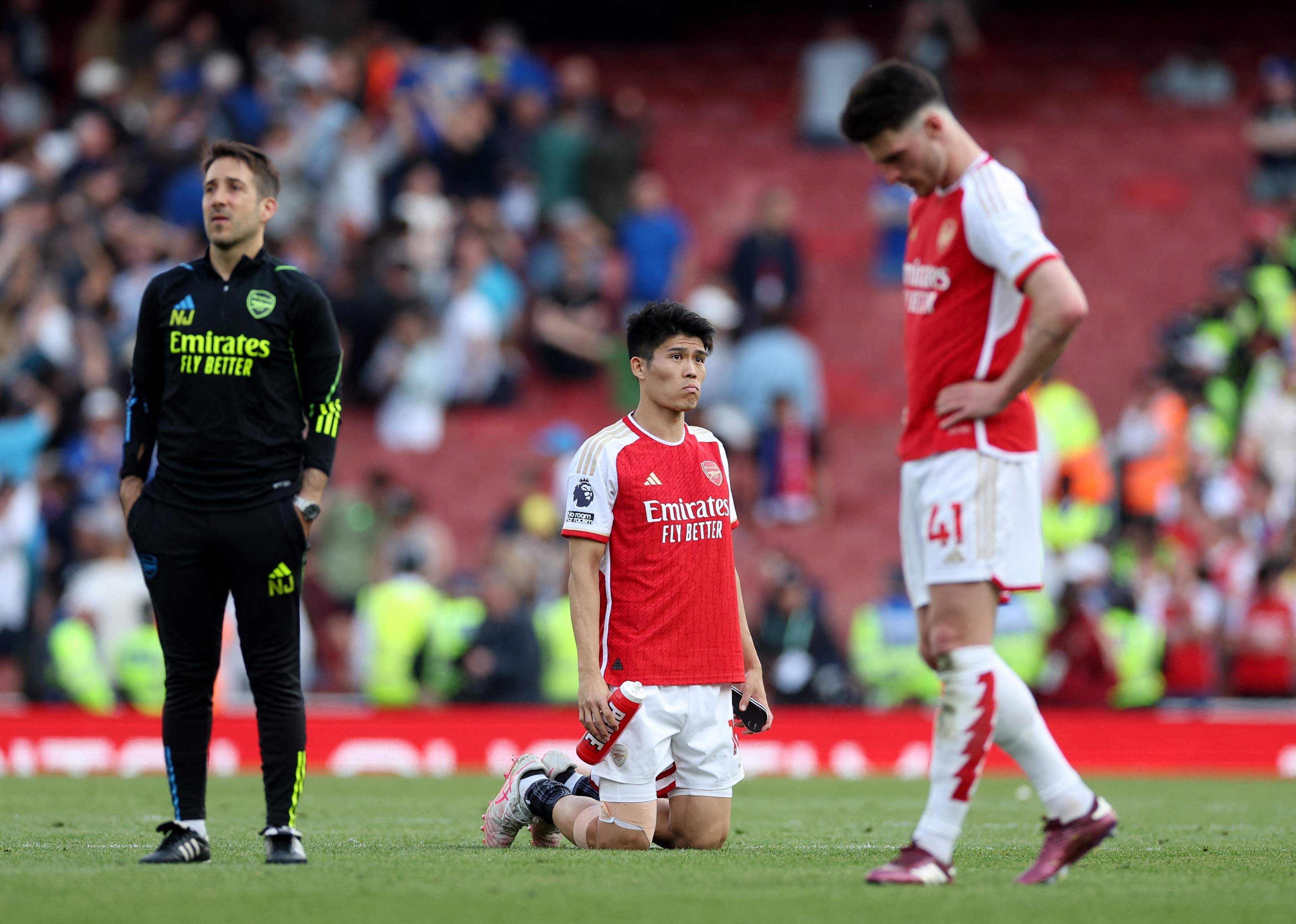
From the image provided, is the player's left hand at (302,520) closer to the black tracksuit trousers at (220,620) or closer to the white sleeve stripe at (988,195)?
the black tracksuit trousers at (220,620)

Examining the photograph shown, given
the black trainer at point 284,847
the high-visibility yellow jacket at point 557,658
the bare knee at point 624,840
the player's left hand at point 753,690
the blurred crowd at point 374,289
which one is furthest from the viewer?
the blurred crowd at point 374,289

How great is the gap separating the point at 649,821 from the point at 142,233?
1289cm

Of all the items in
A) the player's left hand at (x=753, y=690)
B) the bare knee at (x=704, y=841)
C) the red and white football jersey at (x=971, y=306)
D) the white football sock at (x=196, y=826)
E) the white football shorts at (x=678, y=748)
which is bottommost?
the bare knee at (x=704, y=841)

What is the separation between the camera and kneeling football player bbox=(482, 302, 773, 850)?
6770 millimetres

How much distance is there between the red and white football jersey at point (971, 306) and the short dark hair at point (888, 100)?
0.27 m

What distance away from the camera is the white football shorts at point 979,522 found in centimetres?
539

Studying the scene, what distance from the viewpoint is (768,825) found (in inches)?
333

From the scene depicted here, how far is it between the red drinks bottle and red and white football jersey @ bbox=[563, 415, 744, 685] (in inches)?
5.2

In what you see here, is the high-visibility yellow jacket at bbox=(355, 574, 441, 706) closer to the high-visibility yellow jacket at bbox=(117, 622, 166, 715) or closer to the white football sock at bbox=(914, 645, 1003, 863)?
the high-visibility yellow jacket at bbox=(117, 622, 166, 715)

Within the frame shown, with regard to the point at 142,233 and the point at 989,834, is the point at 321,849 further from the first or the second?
the point at 142,233

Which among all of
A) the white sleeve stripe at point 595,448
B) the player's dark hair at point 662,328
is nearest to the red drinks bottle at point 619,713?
the white sleeve stripe at point 595,448

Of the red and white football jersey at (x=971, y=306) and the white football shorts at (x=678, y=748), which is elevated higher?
the red and white football jersey at (x=971, y=306)

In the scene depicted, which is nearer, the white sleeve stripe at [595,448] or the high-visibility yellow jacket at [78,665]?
the white sleeve stripe at [595,448]

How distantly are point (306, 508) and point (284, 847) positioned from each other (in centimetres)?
111
